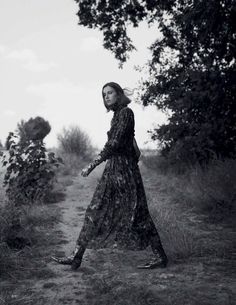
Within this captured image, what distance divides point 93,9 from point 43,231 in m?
6.32

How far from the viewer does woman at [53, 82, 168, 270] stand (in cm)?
416

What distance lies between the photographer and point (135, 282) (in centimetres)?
384

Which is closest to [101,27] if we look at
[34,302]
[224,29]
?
[224,29]

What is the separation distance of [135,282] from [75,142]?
60.8ft

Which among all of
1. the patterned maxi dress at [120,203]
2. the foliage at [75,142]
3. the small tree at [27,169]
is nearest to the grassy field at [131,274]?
the patterned maxi dress at [120,203]

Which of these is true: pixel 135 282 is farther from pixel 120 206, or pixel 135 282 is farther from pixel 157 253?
pixel 120 206

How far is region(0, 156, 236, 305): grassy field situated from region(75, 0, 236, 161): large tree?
118 inches

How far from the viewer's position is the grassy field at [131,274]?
134 inches

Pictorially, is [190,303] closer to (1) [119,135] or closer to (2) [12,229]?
(1) [119,135]

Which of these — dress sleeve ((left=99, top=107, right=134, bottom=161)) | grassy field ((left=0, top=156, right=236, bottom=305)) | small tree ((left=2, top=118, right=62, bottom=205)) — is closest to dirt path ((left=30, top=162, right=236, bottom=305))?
grassy field ((left=0, top=156, right=236, bottom=305))

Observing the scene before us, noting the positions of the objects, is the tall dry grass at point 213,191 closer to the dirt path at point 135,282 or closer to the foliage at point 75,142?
the dirt path at point 135,282

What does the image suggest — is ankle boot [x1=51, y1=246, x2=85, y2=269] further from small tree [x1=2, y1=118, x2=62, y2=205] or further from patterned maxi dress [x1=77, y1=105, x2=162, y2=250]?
small tree [x1=2, y1=118, x2=62, y2=205]

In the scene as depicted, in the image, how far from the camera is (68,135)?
73.5 feet

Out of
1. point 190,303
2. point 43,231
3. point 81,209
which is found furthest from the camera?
point 81,209
